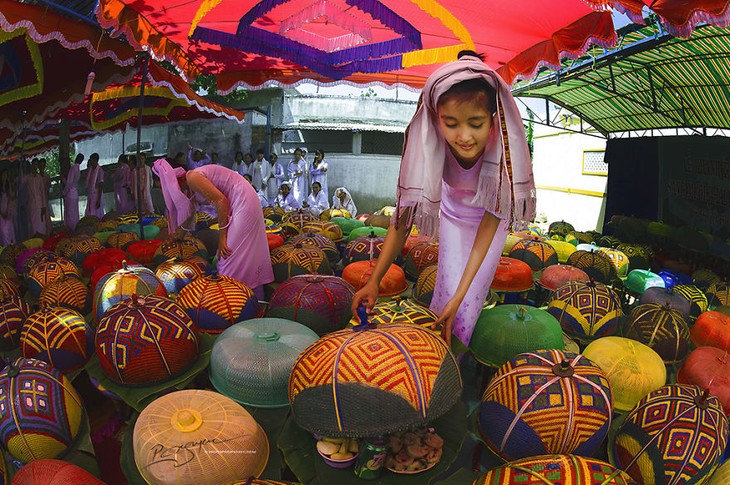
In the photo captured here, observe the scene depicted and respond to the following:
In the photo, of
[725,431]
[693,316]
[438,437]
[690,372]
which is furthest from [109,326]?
[693,316]

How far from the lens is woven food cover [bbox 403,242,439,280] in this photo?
207 inches

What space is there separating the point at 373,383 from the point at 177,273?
9.17 ft

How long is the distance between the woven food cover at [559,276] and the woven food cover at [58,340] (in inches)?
167

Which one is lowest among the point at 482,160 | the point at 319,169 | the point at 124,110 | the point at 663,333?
the point at 663,333

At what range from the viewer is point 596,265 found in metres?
5.61

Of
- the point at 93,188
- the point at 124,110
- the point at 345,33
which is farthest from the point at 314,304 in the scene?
the point at 124,110

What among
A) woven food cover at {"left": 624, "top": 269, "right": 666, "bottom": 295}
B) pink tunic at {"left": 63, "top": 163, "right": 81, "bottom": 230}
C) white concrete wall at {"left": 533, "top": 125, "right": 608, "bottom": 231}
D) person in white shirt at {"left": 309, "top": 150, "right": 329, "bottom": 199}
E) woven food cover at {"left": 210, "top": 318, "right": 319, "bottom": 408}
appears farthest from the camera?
white concrete wall at {"left": 533, "top": 125, "right": 608, "bottom": 231}

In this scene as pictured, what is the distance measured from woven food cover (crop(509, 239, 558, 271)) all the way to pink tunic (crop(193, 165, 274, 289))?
339 centimetres

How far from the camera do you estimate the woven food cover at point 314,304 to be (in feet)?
11.3

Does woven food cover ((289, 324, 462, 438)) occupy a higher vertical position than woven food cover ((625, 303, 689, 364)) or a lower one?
higher

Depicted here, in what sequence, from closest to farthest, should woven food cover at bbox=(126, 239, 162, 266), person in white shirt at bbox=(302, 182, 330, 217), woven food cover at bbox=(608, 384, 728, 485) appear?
woven food cover at bbox=(608, 384, 728, 485), woven food cover at bbox=(126, 239, 162, 266), person in white shirt at bbox=(302, 182, 330, 217)

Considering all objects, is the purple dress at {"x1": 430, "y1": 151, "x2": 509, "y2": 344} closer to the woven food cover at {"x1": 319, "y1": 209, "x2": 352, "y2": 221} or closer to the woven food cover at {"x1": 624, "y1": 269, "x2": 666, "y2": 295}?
the woven food cover at {"x1": 624, "y1": 269, "x2": 666, "y2": 295}

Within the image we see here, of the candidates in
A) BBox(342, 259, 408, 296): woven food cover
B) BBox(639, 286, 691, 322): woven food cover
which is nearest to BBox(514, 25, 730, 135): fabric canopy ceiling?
BBox(639, 286, 691, 322): woven food cover

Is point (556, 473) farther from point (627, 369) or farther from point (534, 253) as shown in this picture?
point (534, 253)
